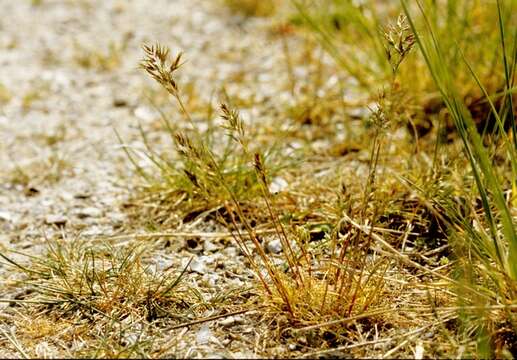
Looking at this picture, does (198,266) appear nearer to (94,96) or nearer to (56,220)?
(56,220)

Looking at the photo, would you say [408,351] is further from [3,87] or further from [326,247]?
[3,87]

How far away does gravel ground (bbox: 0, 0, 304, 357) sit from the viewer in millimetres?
2623

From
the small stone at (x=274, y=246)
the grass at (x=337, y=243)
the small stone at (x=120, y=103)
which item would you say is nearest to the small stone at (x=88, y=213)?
the grass at (x=337, y=243)

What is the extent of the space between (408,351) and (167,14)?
3.71 metres

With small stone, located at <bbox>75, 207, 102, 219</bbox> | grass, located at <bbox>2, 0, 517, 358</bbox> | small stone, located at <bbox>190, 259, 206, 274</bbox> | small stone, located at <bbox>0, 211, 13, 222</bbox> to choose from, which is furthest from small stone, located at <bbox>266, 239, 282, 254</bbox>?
small stone, located at <bbox>0, 211, 13, 222</bbox>

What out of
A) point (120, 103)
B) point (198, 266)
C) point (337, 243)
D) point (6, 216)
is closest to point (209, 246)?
point (198, 266)

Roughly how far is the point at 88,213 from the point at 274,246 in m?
0.75

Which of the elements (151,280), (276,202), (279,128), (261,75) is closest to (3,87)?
(261,75)

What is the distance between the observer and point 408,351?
72.9 inches

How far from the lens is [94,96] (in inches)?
157

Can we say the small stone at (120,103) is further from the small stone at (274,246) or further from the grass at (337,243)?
the small stone at (274,246)

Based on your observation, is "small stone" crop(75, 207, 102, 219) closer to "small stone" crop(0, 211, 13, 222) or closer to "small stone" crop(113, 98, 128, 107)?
"small stone" crop(0, 211, 13, 222)

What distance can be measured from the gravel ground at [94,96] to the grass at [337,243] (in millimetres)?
91

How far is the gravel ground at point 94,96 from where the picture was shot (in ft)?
8.61
